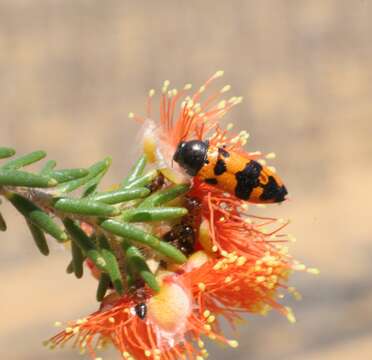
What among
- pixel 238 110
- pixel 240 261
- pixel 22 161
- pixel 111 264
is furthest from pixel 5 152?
pixel 238 110

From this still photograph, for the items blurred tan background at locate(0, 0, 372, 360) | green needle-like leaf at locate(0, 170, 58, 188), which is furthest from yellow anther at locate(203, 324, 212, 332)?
blurred tan background at locate(0, 0, 372, 360)

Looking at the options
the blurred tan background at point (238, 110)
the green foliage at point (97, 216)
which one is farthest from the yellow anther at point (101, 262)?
the blurred tan background at point (238, 110)

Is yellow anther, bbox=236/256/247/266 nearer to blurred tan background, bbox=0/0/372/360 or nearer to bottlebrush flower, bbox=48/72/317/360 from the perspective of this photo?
bottlebrush flower, bbox=48/72/317/360

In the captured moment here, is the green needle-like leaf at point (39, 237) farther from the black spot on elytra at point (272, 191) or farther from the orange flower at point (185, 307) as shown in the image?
the black spot on elytra at point (272, 191)

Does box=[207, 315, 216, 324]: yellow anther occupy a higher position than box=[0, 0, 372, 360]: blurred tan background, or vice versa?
box=[207, 315, 216, 324]: yellow anther

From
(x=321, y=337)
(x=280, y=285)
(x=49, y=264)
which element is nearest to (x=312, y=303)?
(x=321, y=337)

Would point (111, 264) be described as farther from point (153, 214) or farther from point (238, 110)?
point (238, 110)

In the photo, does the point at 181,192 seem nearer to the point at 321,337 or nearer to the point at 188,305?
the point at 188,305
